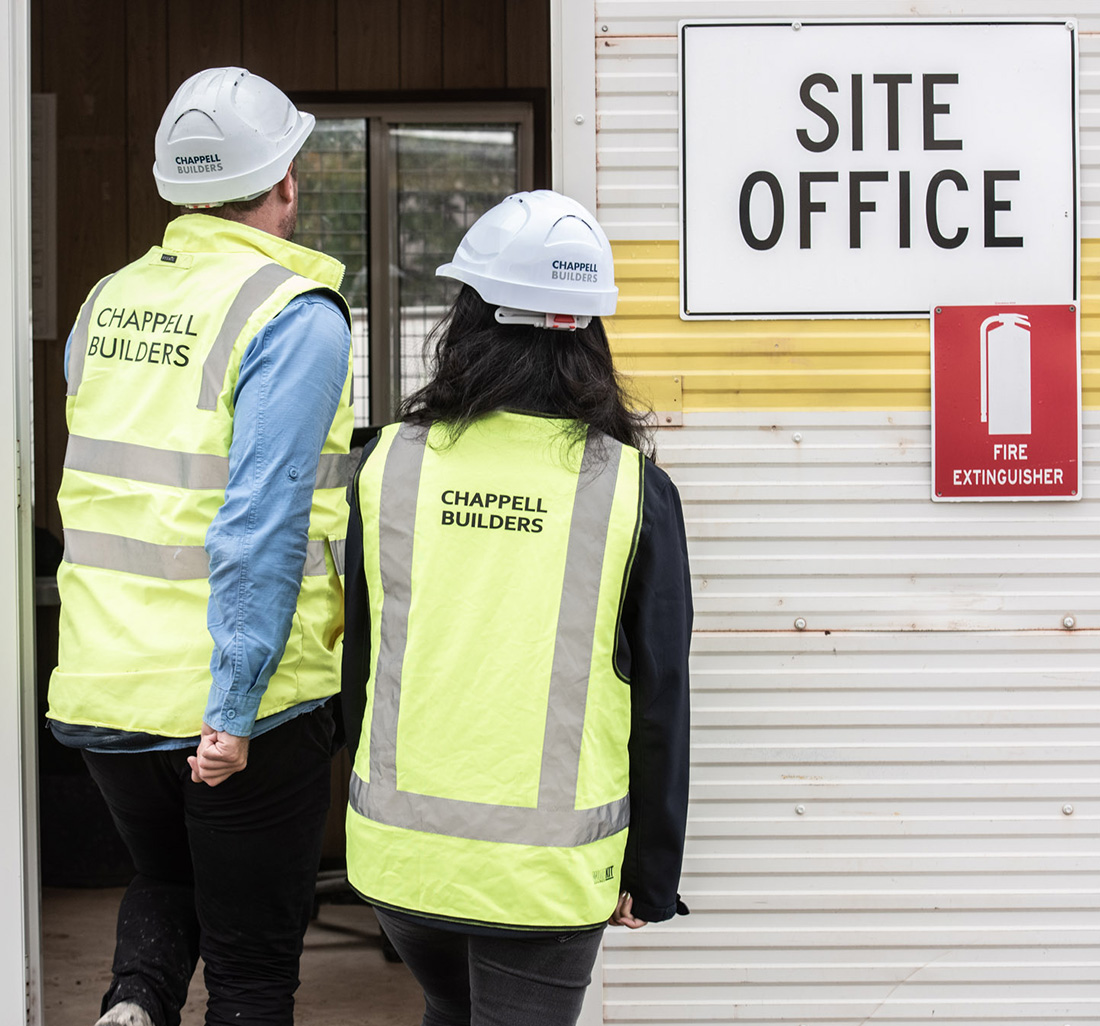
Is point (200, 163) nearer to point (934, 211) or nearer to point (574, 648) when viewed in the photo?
point (574, 648)

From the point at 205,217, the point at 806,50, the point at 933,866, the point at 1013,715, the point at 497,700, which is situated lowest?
the point at 933,866

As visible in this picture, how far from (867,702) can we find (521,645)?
1234mm

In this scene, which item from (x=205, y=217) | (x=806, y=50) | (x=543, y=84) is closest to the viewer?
(x=205, y=217)

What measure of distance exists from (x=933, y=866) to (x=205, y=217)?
1988mm

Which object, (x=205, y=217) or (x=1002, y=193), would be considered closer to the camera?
(x=205, y=217)

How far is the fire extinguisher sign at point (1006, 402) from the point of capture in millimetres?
2662

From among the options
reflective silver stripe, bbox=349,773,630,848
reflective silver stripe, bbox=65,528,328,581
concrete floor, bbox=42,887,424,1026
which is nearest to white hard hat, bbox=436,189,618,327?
reflective silver stripe, bbox=65,528,328,581

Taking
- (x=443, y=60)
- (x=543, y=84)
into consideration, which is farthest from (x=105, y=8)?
(x=543, y=84)

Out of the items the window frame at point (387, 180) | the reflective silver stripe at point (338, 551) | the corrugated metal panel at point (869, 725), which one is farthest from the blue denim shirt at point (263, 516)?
the window frame at point (387, 180)

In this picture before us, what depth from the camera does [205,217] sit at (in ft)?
7.11

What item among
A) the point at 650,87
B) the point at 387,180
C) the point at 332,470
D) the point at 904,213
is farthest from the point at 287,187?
the point at 387,180

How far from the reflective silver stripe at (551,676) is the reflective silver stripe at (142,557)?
17.3 inches

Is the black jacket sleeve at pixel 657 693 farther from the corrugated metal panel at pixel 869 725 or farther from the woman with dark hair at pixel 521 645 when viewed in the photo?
the corrugated metal panel at pixel 869 725

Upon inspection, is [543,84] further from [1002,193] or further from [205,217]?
[205,217]
